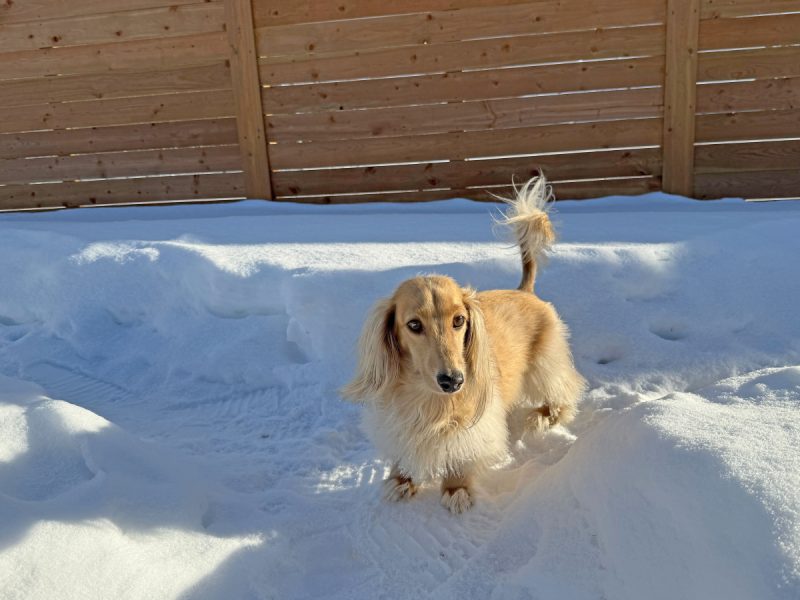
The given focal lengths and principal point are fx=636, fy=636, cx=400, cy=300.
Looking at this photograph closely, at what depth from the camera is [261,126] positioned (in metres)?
5.23

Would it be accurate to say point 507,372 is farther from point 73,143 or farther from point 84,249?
point 73,143

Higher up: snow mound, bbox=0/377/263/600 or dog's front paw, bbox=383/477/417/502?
snow mound, bbox=0/377/263/600

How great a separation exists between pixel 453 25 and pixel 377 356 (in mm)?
3581

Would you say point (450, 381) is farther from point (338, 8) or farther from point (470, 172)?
point (338, 8)

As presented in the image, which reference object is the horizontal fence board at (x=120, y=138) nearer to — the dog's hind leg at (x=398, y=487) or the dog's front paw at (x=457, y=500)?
the dog's hind leg at (x=398, y=487)

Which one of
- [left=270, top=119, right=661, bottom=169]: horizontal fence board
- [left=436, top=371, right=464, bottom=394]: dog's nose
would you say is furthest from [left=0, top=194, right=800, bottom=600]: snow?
[left=270, top=119, right=661, bottom=169]: horizontal fence board

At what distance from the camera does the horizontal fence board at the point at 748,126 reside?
4.70 metres

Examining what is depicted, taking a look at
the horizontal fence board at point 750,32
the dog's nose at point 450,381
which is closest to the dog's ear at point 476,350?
the dog's nose at point 450,381

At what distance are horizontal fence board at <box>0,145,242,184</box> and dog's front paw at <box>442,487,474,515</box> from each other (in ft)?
13.1

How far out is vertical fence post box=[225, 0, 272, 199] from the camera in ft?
16.6

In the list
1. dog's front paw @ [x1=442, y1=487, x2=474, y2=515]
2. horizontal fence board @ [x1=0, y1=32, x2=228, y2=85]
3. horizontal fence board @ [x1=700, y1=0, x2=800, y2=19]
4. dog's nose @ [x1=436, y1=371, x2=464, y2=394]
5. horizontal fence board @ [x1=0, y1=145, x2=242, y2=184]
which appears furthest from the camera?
horizontal fence board @ [x1=0, y1=145, x2=242, y2=184]

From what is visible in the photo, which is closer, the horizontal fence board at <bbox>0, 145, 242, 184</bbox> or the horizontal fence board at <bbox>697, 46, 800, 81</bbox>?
the horizontal fence board at <bbox>697, 46, 800, 81</bbox>

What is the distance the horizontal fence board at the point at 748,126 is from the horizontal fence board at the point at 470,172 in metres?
0.38

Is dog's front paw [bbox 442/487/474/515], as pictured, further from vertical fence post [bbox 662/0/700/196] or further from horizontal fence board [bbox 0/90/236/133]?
horizontal fence board [bbox 0/90/236/133]
